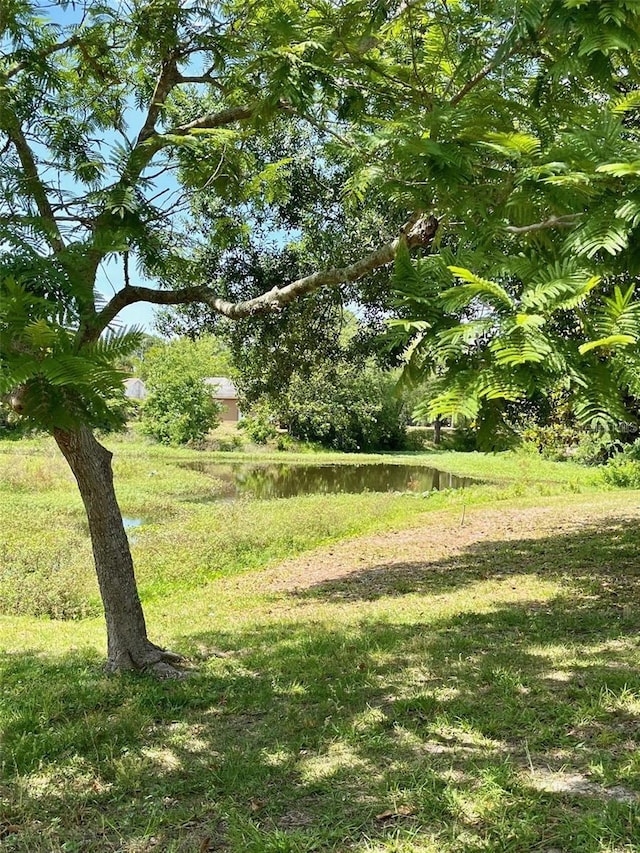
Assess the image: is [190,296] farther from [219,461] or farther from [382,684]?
[219,461]

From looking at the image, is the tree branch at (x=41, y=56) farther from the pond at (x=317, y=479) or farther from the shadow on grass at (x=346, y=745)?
the pond at (x=317, y=479)

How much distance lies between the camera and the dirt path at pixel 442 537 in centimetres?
1057

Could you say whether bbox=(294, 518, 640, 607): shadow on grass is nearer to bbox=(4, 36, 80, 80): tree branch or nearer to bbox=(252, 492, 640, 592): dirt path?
bbox=(252, 492, 640, 592): dirt path

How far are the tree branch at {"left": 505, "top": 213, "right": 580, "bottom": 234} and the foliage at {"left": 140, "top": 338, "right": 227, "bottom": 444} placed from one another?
32408 millimetres

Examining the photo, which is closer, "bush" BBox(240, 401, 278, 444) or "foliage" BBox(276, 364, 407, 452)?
"foliage" BBox(276, 364, 407, 452)

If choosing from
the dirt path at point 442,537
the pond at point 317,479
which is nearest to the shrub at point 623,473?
the dirt path at point 442,537

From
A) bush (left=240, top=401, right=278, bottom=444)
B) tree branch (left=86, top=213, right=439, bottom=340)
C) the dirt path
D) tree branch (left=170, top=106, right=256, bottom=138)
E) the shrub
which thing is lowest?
the dirt path

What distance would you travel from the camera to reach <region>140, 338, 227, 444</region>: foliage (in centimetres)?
3409

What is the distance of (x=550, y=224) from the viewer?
1.98 metres

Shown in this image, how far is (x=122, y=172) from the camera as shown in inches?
122

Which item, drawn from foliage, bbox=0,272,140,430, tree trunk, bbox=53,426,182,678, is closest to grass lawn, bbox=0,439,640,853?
tree trunk, bbox=53,426,182,678

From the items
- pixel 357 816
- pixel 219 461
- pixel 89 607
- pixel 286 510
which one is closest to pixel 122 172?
pixel 357 816

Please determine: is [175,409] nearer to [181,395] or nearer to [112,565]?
[181,395]

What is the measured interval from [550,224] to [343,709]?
3.35 meters
